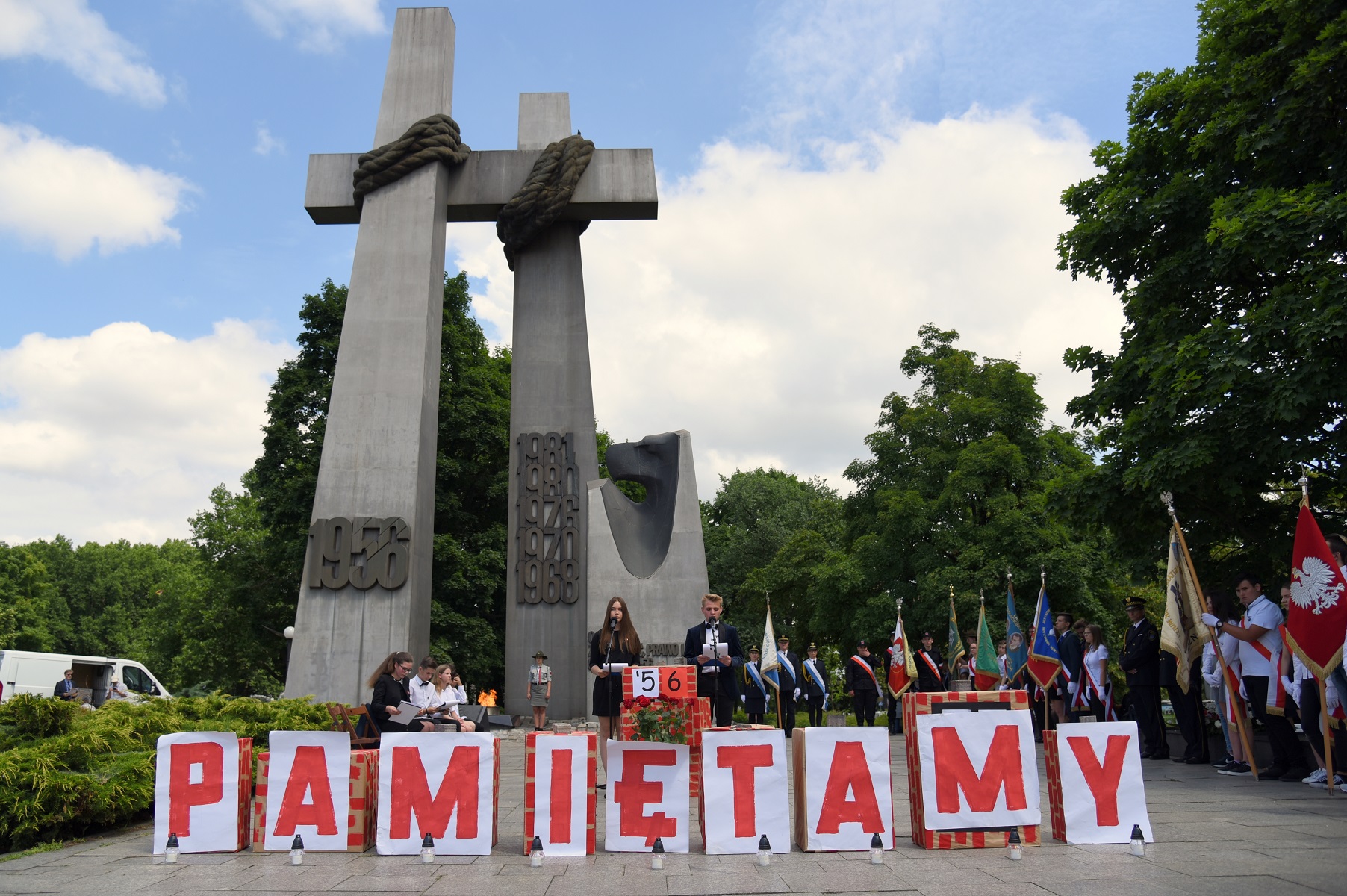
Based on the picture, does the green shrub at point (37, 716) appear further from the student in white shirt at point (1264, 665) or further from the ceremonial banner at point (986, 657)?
the ceremonial banner at point (986, 657)

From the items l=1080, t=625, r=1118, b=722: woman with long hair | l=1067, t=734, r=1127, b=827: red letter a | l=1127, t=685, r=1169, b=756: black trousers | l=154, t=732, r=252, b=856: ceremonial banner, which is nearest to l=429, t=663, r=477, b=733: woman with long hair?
l=154, t=732, r=252, b=856: ceremonial banner

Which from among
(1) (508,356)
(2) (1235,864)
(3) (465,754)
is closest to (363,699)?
(3) (465,754)

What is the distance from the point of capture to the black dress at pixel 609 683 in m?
8.91

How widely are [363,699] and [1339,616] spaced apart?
13800mm

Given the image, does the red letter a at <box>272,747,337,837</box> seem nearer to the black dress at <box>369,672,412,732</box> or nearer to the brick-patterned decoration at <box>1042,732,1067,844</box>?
the black dress at <box>369,672,412,732</box>

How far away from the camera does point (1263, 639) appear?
952 cm

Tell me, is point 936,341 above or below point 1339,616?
above

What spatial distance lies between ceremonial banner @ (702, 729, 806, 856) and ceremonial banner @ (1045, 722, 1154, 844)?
1931mm

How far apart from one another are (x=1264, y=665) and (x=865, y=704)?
9.49 m

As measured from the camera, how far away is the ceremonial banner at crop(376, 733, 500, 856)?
6.36 meters

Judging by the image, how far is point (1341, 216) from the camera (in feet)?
37.1

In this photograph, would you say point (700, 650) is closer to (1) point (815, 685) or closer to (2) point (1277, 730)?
(2) point (1277, 730)

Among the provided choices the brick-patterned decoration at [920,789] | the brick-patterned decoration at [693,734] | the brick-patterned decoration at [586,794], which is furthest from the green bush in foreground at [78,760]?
the brick-patterned decoration at [920,789]

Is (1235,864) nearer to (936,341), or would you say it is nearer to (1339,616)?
(1339,616)
